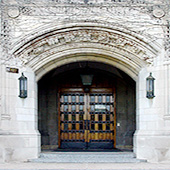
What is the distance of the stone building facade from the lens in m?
9.69

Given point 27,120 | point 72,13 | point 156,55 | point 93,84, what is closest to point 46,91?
point 93,84

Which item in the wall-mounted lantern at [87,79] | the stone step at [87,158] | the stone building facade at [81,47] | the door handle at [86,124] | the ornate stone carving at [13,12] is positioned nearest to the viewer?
the stone step at [87,158]

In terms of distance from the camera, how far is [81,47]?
10.2m

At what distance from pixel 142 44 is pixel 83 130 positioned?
3874 mm

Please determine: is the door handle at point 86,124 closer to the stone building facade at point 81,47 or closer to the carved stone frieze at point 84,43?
the stone building facade at point 81,47

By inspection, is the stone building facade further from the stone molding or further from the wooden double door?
the wooden double door

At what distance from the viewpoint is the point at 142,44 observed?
9844mm

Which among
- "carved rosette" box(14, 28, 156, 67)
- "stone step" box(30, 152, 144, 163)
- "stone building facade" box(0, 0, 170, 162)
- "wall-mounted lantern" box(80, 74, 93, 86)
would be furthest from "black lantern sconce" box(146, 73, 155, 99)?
"wall-mounted lantern" box(80, 74, 93, 86)

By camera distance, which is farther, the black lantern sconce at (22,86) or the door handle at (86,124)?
the door handle at (86,124)

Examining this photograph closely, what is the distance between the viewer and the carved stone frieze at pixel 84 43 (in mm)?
9875

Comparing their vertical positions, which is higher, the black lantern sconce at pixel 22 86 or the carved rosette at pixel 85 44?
the carved rosette at pixel 85 44

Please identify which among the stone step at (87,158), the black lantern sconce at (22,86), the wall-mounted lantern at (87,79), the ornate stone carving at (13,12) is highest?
the ornate stone carving at (13,12)

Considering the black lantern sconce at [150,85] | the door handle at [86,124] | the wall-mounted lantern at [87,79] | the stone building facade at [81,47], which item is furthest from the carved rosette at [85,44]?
the door handle at [86,124]

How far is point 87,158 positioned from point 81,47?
3.08 metres
